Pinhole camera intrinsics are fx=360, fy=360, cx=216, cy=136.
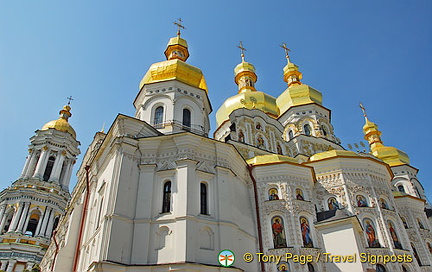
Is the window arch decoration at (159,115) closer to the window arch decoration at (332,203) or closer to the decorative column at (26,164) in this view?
the window arch decoration at (332,203)

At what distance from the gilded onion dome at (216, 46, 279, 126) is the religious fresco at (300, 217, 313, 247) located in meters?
10.6

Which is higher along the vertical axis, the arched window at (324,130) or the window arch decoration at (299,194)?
the arched window at (324,130)

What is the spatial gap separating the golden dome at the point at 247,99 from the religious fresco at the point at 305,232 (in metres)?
10.6

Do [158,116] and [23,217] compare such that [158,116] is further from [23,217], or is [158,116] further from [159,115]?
[23,217]

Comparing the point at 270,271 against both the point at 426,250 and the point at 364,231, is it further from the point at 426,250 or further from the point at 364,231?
the point at 426,250

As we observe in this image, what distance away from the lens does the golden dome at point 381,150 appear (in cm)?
3077

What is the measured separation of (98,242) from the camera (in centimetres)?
1200

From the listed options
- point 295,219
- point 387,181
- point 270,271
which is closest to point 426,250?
point 387,181

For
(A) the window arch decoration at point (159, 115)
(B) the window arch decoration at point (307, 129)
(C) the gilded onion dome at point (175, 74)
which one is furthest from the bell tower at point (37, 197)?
(B) the window arch decoration at point (307, 129)

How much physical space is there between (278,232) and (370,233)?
417cm

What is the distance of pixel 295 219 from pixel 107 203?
7809 millimetres

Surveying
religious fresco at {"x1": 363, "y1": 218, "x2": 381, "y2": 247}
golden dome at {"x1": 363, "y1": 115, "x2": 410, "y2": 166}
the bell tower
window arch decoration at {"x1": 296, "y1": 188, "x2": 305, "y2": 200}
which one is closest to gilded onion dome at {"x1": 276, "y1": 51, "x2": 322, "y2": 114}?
golden dome at {"x1": 363, "y1": 115, "x2": 410, "y2": 166}

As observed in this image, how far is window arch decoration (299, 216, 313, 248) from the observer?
585 inches

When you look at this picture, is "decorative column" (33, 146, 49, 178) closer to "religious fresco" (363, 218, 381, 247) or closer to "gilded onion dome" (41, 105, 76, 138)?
"gilded onion dome" (41, 105, 76, 138)
